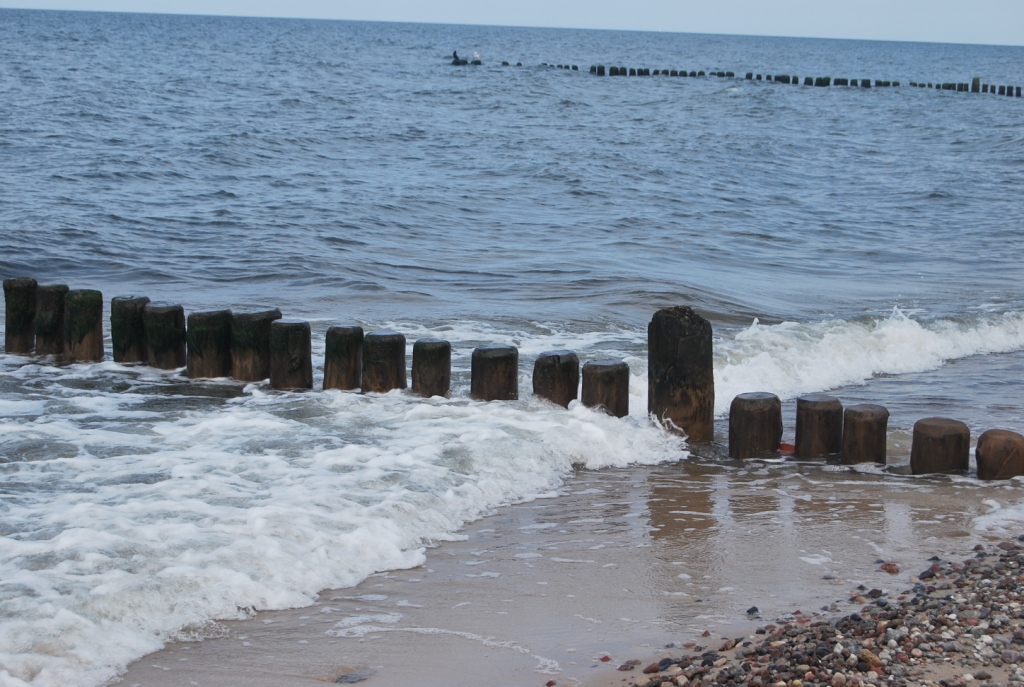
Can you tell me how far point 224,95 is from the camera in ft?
127

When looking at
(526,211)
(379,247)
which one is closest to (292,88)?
(526,211)

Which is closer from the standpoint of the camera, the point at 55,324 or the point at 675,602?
the point at 675,602

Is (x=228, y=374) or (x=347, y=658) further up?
(x=228, y=374)

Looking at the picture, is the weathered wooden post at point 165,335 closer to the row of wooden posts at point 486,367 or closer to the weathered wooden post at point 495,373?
the row of wooden posts at point 486,367

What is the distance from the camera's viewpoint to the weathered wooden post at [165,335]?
786 centimetres

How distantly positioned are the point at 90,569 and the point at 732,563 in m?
2.77

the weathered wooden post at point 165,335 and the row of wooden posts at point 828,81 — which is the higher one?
the row of wooden posts at point 828,81

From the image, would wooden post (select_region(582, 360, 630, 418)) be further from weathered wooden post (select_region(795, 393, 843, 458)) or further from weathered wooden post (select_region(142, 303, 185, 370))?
weathered wooden post (select_region(142, 303, 185, 370))

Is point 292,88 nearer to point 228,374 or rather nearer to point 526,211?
point 526,211

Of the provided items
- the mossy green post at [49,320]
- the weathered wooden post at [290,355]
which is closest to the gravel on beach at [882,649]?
the weathered wooden post at [290,355]

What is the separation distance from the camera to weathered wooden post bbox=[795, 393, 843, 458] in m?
6.50

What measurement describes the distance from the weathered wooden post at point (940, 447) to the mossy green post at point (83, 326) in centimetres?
577

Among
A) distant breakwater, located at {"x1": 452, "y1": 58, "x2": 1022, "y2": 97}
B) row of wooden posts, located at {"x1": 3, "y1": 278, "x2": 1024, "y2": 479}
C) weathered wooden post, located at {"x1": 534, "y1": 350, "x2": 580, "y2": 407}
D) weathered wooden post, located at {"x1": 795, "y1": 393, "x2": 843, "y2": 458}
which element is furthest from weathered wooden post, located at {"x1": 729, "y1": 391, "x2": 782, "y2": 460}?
distant breakwater, located at {"x1": 452, "y1": 58, "x2": 1022, "y2": 97}

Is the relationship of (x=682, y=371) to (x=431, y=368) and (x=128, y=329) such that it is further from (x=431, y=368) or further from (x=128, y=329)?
(x=128, y=329)
